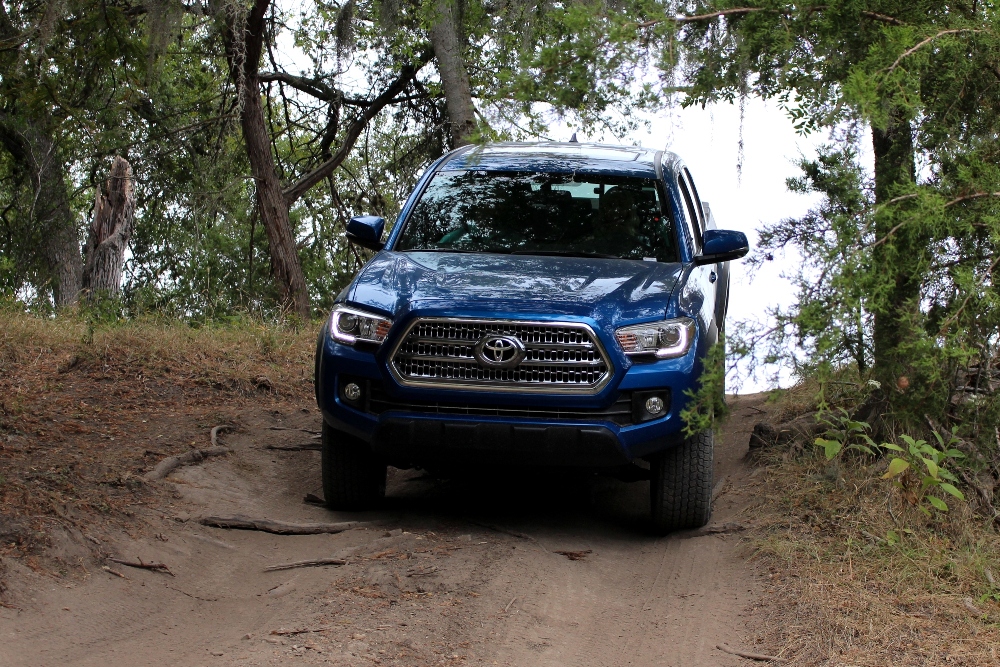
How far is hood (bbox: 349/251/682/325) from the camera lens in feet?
18.4

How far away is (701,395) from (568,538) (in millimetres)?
1371

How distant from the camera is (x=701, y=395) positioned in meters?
5.27

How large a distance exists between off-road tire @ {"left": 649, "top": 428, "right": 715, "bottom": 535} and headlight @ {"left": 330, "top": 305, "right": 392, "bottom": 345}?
1640mm

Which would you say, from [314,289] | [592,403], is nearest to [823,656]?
[592,403]

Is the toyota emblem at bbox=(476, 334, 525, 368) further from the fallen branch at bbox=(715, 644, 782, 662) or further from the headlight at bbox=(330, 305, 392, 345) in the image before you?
the fallen branch at bbox=(715, 644, 782, 662)

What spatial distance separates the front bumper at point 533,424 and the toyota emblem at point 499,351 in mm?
170

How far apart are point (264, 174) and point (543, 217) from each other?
25.8 ft

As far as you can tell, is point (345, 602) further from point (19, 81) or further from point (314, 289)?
point (314, 289)

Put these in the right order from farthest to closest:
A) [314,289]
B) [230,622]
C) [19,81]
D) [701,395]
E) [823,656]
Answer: [314,289] → [19,81] → [701,395] → [230,622] → [823,656]

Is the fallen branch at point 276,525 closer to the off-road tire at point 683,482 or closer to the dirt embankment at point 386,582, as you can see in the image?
the dirt embankment at point 386,582

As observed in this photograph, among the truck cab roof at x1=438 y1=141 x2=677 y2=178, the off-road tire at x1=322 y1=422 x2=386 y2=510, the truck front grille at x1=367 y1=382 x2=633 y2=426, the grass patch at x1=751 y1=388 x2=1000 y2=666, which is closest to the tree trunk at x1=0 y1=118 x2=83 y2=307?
the truck cab roof at x1=438 y1=141 x2=677 y2=178

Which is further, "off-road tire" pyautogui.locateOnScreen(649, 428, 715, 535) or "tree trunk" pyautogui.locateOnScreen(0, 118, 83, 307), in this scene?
"tree trunk" pyautogui.locateOnScreen(0, 118, 83, 307)

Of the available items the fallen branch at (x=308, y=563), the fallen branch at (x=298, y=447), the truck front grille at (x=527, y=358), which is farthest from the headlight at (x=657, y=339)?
the fallen branch at (x=298, y=447)

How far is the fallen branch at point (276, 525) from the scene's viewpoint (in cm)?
616
